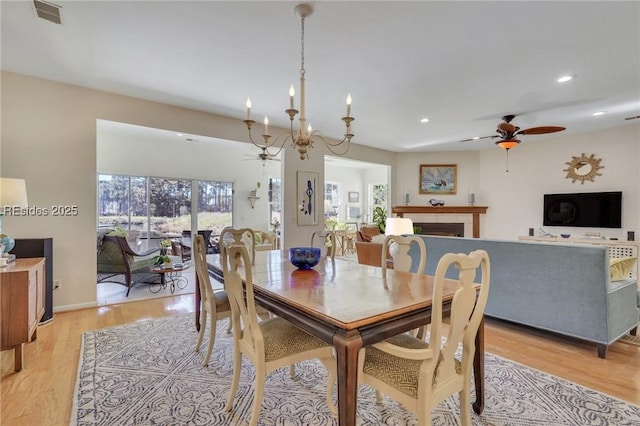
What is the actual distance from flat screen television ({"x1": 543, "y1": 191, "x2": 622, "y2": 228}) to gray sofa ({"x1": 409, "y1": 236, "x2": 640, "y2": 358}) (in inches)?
130

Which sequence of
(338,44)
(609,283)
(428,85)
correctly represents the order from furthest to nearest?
(428,85)
(338,44)
(609,283)

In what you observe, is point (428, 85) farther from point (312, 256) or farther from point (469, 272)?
point (469, 272)

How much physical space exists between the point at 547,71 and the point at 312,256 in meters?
3.12

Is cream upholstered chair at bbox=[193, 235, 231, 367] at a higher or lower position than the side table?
higher

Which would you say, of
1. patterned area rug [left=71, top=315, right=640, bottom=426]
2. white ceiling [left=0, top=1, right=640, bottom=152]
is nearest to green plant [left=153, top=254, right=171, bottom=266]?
patterned area rug [left=71, top=315, right=640, bottom=426]

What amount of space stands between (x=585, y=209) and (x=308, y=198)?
16.3 feet

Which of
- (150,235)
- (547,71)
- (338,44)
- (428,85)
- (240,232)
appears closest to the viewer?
(338,44)

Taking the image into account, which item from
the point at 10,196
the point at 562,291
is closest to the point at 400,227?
the point at 562,291

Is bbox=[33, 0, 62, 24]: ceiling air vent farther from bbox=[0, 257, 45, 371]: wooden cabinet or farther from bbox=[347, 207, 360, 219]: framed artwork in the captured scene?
bbox=[347, 207, 360, 219]: framed artwork

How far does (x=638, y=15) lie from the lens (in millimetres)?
2305

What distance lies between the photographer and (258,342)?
1568 millimetres

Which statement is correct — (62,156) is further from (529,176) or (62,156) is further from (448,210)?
(529,176)

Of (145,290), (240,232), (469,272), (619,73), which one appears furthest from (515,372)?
(145,290)

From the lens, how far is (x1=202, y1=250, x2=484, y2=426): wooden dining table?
1.27m
